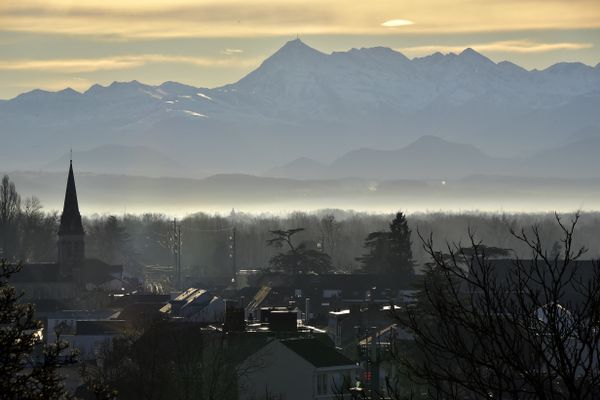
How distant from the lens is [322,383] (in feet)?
140

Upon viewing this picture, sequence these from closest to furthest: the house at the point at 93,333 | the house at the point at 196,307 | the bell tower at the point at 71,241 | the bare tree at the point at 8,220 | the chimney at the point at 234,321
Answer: the chimney at the point at 234,321 → the house at the point at 93,333 → the house at the point at 196,307 → the bell tower at the point at 71,241 → the bare tree at the point at 8,220

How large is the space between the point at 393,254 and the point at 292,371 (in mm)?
64422

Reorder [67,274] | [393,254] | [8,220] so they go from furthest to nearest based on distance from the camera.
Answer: [8,220], [67,274], [393,254]

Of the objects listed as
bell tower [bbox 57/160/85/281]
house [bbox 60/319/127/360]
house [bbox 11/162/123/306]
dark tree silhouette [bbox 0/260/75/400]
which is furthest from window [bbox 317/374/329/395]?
bell tower [bbox 57/160/85/281]

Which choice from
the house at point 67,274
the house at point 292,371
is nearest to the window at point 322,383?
the house at point 292,371

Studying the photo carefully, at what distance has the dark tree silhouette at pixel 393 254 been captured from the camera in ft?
344

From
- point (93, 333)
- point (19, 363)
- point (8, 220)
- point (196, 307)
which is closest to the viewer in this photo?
point (19, 363)

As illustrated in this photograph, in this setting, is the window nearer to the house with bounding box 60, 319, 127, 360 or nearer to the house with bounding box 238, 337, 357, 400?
the house with bounding box 238, 337, 357, 400

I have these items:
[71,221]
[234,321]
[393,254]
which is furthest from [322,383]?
[71,221]

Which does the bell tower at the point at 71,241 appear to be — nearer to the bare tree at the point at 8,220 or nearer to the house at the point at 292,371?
the bare tree at the point at 8,220

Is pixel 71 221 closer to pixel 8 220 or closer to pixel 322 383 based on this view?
pixel 8 220

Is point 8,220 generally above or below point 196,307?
above

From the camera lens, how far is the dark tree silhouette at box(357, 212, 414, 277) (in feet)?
344

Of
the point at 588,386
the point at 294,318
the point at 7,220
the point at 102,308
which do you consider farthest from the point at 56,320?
the point at 588,386
